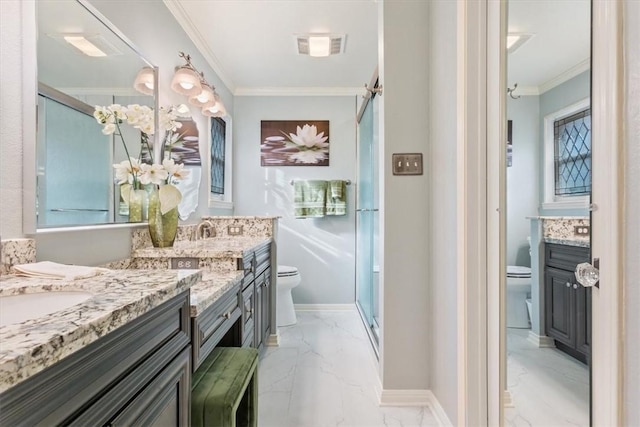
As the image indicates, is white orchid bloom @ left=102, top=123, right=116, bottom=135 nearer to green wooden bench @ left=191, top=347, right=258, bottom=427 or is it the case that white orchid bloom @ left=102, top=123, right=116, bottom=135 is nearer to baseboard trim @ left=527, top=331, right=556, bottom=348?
green wooden bench @ left=191, top=347, right=258, bottom=427

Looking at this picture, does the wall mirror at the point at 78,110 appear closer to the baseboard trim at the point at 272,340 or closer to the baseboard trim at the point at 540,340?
the baseboard trim at the point at 272,340

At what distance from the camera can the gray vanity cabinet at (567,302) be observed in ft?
2.61

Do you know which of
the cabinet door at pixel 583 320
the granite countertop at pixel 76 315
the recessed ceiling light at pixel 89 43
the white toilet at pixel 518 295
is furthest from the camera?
the recessed ceiling light at pixel 89 43

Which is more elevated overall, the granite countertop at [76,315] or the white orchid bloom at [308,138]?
the white orchid bloom at [308,138]

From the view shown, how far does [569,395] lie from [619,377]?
10.9 inches

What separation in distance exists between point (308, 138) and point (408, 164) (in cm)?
196

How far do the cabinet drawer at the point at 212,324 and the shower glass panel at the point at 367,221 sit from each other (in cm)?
121

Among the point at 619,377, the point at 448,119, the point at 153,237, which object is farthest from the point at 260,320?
the point at 619,377

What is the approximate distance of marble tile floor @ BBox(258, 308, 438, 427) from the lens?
1.60 meters

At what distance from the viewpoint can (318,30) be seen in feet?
7.95

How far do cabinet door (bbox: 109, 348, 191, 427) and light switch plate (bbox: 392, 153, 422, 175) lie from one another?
1.28m

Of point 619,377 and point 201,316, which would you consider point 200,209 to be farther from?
point 619,377

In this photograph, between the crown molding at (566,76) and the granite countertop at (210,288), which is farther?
the granite countertop at (210,288)

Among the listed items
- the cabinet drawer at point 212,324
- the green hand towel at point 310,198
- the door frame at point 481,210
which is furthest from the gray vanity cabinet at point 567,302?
the green hand towel at point 310,198
